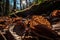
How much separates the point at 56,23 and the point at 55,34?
0.47 m

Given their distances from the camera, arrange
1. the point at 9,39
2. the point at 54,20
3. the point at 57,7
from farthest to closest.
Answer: the point at 57,7, the point at 54,20, the point at 9,39

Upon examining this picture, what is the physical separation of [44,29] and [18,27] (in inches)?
28.4

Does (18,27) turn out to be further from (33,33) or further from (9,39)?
(33,33)

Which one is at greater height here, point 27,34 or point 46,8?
point 46,8

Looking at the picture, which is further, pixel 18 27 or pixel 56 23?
pixel 18 27

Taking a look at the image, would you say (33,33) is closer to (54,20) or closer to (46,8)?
(54,20)

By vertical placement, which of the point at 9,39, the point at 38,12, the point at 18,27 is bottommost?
the point at 9,39

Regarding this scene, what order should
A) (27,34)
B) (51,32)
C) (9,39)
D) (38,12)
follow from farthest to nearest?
(38,12), (9,39), (27,34), (51,32)

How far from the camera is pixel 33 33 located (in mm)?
1947

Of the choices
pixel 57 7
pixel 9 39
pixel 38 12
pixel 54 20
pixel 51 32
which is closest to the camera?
pixel 51 32

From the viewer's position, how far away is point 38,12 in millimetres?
3805

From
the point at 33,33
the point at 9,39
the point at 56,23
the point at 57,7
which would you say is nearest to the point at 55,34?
the point at 33,33

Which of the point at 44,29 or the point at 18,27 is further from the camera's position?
the point at 18,27

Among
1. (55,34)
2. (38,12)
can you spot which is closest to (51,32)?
(55,34)
